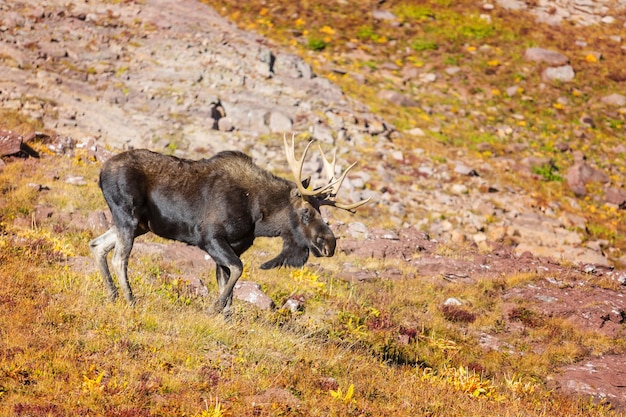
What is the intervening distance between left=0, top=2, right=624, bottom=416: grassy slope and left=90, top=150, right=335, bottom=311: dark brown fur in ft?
2.64

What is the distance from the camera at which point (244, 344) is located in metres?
9.55

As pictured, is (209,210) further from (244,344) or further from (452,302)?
(452,302)

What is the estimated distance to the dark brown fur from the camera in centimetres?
1040

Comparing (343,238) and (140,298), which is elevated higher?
(140,298)

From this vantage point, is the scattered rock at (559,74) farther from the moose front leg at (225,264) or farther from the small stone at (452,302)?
the moose front leg at (225,264)

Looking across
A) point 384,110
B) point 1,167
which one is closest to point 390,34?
point 384,110

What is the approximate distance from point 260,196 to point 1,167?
8832 mm

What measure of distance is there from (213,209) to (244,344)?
2146 mm

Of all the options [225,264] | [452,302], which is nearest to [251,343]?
[225,264]

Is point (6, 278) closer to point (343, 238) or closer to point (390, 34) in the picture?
point (343, 238)

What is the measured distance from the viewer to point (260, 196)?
434 inches

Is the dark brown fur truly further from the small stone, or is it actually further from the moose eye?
the small stone

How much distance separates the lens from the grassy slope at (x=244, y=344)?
305 inches

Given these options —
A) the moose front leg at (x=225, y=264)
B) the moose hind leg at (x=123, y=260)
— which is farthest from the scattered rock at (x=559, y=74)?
the moose hind leg at (x=123, y=260)
